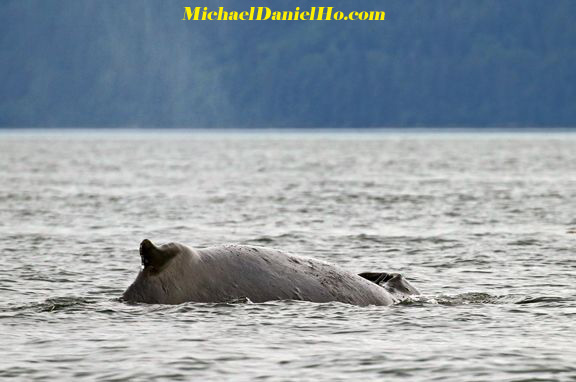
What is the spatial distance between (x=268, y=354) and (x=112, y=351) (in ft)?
5.37

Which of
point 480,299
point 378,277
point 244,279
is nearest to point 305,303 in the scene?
point 244,279

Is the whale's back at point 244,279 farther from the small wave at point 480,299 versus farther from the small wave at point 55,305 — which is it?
the small wave at point 480,299

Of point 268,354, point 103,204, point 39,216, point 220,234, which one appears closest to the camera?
point 268,354

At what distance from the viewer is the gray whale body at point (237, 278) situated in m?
14.0

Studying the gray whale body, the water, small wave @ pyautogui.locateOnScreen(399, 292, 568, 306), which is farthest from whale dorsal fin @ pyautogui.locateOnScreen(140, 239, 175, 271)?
small wave @ pyautogui.locateOnScreen(399, 292, 568, 306)

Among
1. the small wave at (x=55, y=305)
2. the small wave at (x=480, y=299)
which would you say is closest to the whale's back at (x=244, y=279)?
the small wave at (x=55, y=305)

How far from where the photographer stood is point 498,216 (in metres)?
35.4

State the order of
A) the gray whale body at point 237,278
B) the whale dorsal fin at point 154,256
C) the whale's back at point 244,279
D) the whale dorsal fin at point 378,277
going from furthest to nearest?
the whale dorsal fin at point 378,277 < the whale's back at point 244,279 < the gray whale body at point 237,278 < the whale dorsal fin at point 154,256

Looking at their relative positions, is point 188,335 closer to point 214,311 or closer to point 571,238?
point 214,311

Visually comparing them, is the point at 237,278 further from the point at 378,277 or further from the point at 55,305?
the point at 55,305

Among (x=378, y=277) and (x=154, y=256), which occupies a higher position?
(x=154, y=256)

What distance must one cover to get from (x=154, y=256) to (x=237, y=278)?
1.12m

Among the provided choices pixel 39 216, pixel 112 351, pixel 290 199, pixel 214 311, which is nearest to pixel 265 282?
pixel 214 311

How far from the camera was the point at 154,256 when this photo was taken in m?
13.8
